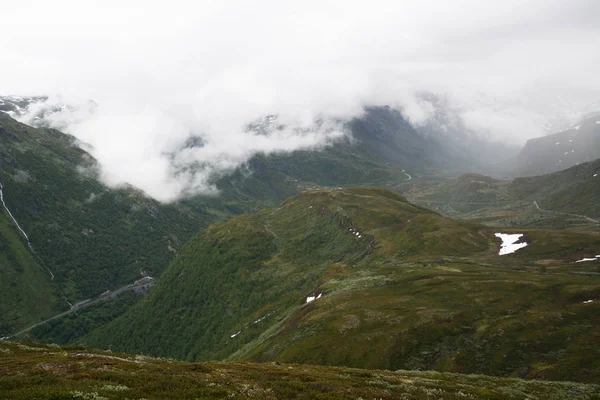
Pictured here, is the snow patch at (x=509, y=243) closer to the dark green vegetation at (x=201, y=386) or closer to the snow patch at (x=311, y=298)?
the snow patch at (x=311, y=298)

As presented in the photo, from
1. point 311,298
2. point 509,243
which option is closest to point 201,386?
point 311,298

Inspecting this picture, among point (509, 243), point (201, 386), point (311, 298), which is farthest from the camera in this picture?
point (509, 243)

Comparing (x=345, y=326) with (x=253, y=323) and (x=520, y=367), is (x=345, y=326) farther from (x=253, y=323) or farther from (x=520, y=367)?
(x=253, y=323)

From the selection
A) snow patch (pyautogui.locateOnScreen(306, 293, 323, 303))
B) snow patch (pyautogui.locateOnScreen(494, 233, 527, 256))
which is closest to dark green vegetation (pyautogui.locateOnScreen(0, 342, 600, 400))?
snow patch (pyautogui.locateOnScreen(306, 293, 323, 303))

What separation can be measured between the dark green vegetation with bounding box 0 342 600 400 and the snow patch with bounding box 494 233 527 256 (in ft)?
430

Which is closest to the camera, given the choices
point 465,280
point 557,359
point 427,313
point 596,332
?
point 557,359

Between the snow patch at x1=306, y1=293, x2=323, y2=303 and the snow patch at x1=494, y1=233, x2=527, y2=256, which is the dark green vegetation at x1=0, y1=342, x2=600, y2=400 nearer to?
the snow patch at x1=306, y1=293, x2=323, y2=303

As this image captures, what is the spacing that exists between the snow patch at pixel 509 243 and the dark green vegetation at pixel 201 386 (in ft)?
430

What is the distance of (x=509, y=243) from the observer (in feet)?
581

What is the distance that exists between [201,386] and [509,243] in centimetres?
18307

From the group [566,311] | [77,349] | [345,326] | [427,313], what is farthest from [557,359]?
[77,349]

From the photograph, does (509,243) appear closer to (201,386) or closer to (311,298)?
(311,298)

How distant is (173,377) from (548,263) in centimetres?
15527

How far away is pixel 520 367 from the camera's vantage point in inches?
2689
